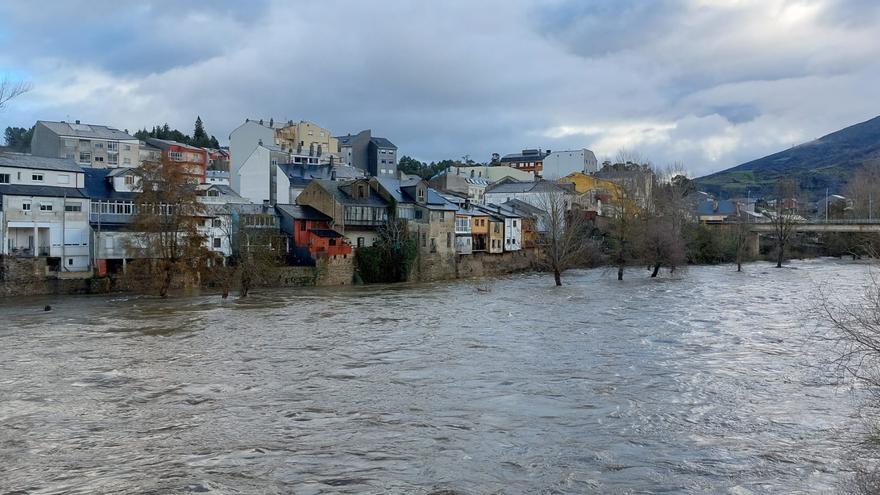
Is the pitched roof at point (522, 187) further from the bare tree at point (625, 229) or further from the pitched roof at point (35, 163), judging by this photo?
the pitched roof at point (35, 163)

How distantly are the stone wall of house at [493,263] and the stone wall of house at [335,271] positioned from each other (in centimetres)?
1056

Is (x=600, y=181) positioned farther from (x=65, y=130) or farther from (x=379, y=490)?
(x=379, y=490)

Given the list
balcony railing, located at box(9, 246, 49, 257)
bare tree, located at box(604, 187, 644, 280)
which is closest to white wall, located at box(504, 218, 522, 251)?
bare tree, located at box(604, 187, 644, 280)

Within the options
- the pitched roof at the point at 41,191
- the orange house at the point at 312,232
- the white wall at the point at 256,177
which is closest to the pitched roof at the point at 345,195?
the orange house at the point at 312,232

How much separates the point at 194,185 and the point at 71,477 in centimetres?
3478

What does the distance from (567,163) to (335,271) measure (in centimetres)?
7029

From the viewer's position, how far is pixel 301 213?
5150cm

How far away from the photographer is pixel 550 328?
26.1 metres

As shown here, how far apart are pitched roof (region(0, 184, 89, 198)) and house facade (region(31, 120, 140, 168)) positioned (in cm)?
2383

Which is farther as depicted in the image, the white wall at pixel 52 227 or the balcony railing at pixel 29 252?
the white wall at pixel 52 227

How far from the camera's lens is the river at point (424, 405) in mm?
10711

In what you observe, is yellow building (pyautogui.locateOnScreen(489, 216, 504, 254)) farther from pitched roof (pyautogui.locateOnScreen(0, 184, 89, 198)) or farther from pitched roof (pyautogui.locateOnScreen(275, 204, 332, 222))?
pitched roof (pyautogui.locateOnScreen(0, 184, 89, 198))

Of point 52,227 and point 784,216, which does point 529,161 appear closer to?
point 784,216

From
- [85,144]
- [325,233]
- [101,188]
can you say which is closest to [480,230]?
[325,233]
